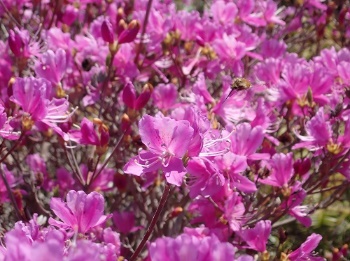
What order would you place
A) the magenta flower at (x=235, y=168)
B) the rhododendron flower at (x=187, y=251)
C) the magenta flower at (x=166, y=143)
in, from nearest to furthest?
the rhododendron flower at (x=187, y=251) → the magenta flower at (x=166, y=143) → the magenta flower at (x=235, y=168)

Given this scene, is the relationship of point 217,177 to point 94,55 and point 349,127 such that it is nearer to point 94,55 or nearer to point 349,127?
point 349,127

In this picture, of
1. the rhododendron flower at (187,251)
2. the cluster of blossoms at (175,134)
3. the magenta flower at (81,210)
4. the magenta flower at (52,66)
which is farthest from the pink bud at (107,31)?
the rhododendron flower at (187,251)

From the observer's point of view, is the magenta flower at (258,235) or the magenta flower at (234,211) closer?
the magenta flower at (258,235)

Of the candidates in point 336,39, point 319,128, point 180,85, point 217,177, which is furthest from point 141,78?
point 336,39

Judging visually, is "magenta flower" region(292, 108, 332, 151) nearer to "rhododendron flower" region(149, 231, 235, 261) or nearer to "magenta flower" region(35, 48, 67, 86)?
"magenta flower" region(35, 48, 67, 86)

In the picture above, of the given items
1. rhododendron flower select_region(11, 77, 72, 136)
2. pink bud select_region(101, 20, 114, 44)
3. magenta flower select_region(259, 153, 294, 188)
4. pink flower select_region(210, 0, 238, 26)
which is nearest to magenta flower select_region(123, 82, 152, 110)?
rhododendron flower select_region(11, 77, 72, 136)

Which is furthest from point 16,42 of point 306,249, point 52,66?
point 306,249

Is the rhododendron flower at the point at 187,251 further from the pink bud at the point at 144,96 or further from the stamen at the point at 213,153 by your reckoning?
the pink bud at the point at 144,96
